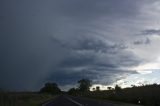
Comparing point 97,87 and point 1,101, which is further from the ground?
point 97,87

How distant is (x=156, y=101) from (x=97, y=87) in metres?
153

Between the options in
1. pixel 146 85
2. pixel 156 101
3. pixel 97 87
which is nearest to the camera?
pixel 156 101

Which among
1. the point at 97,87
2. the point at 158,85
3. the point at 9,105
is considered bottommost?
the point at 9,105

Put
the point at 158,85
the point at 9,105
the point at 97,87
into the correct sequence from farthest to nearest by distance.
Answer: the point at 97,87
the point at 158,85
the point at 9,105

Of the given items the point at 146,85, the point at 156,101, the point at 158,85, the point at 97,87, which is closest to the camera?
the point at 156,101

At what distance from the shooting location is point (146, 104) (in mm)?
47906

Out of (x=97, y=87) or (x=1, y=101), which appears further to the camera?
(x=97, y=87)

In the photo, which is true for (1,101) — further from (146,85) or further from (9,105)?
(146,85)

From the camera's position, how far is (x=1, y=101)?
39031 mm

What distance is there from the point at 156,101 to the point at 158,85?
2783cm

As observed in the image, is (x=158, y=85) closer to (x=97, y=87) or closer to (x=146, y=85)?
(x=146, y=85)

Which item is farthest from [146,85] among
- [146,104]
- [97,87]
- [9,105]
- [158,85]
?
[97,87]

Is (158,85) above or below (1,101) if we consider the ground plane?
above

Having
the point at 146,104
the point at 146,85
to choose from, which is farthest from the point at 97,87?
the point at 146,104
